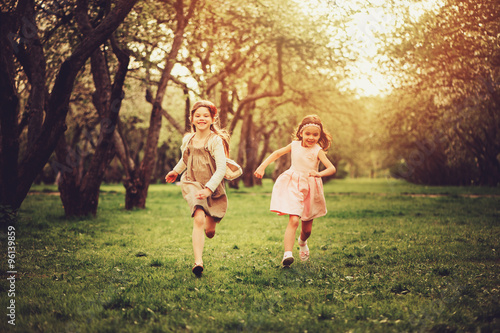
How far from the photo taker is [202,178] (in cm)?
595

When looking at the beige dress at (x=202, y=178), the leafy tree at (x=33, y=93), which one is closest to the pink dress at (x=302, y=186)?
the beige dress at (x=202, y=178)

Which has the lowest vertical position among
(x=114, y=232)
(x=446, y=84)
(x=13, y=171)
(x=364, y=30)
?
(x=114, y=232)

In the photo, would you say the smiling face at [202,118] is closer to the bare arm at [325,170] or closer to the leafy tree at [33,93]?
the bare arm at [325,170]

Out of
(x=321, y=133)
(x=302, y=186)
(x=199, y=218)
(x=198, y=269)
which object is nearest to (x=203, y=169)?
(x=199, y=218)

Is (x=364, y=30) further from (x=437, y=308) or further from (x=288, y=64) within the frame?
(x=437, y=308)

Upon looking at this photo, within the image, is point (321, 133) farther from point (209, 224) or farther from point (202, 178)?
point (209, 224)

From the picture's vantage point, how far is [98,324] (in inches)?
145

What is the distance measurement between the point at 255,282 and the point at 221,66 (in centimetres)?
1661

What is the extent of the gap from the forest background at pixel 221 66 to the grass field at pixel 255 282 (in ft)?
8.07

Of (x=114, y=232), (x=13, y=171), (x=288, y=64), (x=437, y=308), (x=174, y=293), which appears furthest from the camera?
(x=288, y=64)

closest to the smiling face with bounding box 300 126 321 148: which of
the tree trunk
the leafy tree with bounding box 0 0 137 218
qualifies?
the leafy tree with bounding box 0 0 137 218

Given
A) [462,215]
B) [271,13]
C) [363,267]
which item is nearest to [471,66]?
[462,215]

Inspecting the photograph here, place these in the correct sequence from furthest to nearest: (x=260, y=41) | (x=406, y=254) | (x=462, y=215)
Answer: (x=260, y=41)
(x=462, y=215)
(x=406, y=254)

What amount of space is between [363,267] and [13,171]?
7113mm
